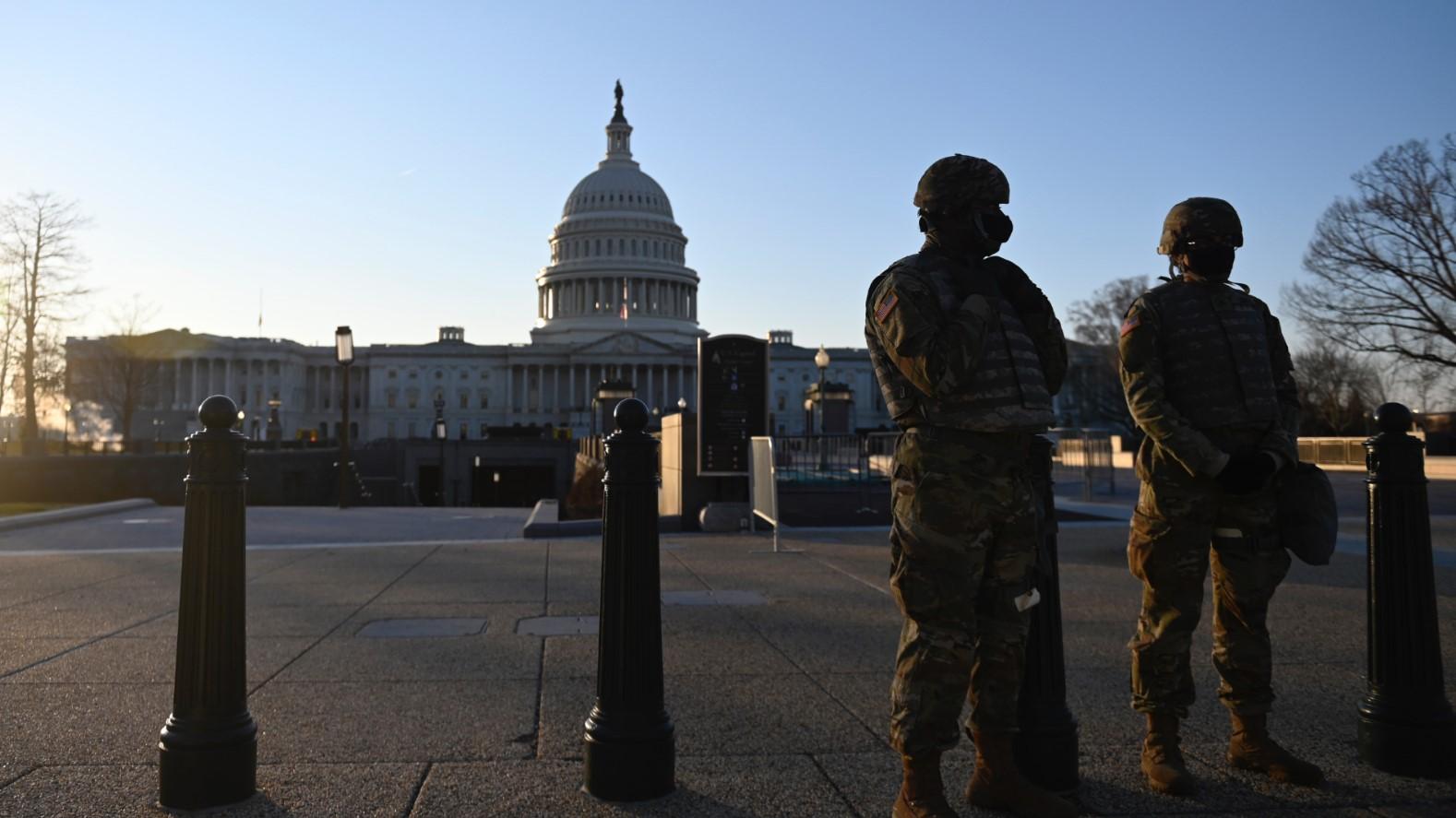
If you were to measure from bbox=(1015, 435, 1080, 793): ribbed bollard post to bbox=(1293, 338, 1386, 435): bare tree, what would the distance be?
51.0 metres

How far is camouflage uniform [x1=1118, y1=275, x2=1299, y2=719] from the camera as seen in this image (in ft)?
13.0

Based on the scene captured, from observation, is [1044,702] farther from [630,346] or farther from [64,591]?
[630,346]

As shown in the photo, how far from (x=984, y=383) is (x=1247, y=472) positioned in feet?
3.19

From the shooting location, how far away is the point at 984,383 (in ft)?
11.6

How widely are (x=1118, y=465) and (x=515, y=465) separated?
3691cm

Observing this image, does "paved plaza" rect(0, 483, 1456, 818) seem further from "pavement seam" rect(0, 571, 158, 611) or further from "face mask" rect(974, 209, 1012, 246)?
"face mask" rect(974, 209, 1012, 246)

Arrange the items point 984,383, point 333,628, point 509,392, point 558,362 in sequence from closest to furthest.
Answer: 1. point 984,383
2. point 333,628
3. point 558,362
4. point 509,392

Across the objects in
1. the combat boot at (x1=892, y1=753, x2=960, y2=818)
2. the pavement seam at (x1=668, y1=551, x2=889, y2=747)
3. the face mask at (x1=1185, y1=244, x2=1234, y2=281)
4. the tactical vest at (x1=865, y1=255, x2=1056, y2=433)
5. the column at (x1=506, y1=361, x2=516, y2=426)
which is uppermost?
the column at (x1=506, y1=361, x2=516, y2=426)

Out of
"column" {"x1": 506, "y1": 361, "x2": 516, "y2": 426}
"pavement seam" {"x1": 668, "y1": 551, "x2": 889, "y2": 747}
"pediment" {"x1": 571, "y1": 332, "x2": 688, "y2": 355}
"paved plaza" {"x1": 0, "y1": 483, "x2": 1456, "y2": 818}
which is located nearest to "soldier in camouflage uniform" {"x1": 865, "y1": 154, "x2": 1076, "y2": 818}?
"paved plaza" {"x1": 0, "y1": 483, "x2": 1456, "y2": 818}

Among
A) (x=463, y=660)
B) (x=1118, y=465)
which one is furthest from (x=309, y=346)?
(x=463, y=660)

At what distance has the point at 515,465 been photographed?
67.6 metres

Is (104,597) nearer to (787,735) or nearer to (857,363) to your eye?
(787,735)

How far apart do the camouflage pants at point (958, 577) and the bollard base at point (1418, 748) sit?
4.95 feet

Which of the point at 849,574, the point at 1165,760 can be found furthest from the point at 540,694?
the point at 849,574
